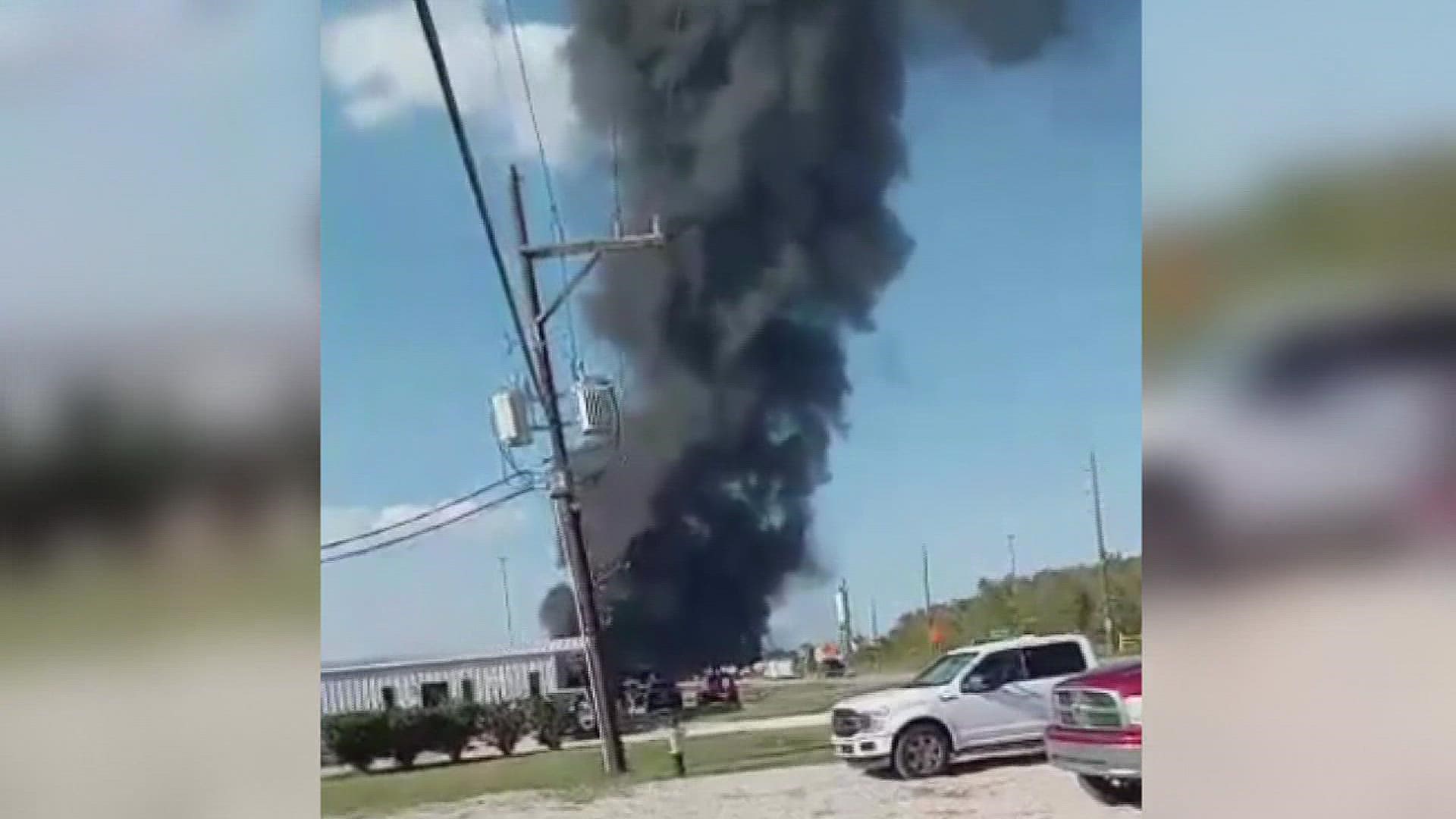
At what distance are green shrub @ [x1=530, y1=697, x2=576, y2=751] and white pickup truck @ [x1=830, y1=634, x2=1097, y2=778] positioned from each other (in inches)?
19.9

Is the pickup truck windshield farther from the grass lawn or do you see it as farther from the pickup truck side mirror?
the grass lawn

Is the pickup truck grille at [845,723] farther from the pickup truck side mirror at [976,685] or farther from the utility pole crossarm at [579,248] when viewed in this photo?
the utility pole crossarm at [579,248]

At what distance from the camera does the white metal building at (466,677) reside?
2.71 meters

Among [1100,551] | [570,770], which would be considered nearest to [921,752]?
[1100,551]

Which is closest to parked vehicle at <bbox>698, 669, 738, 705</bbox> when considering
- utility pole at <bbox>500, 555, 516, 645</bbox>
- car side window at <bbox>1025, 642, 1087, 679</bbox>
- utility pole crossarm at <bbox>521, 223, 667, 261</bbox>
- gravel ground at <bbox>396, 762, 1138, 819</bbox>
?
gravel ground at <bbox>396, 762, 1138, 819</bbox>

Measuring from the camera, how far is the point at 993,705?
2.92 meters

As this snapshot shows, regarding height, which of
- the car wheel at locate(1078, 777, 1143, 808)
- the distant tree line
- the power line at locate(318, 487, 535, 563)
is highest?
the power line at locate(318, 487, 535, 563)

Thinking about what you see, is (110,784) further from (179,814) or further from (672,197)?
(672,197)

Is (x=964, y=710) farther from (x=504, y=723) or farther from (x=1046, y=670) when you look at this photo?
(x=504, y=723)

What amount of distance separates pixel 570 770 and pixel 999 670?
2.78 ft

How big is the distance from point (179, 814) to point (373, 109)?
1.27 meters

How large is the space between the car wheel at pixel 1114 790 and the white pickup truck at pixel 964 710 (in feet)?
0.37

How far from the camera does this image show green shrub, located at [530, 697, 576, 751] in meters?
2.82

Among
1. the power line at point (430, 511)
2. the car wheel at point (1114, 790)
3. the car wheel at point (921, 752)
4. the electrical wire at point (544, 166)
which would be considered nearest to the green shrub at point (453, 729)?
the power line at point (430, 511)
